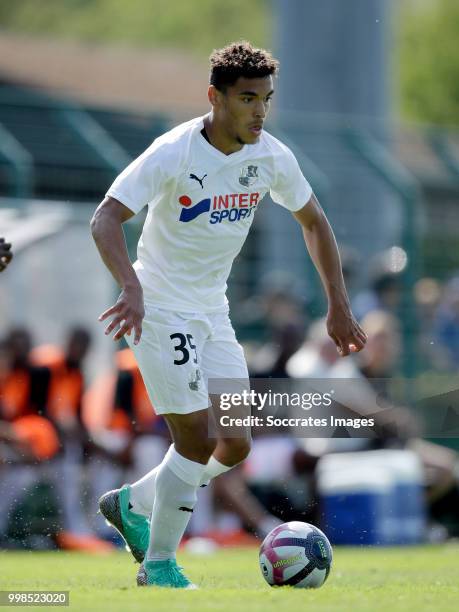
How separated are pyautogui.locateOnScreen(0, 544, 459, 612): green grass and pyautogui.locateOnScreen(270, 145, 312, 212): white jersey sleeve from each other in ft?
7.01

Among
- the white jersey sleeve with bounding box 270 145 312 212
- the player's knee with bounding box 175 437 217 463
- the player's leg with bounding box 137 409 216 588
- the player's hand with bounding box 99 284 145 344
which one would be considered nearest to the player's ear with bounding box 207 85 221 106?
the white jersey sleeve with bounding box 270 145 312 212

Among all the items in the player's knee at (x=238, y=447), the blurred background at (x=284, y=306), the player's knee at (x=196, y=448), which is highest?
the player's knee at (x=196, y=448)

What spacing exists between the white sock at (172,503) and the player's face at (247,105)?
1718 mm

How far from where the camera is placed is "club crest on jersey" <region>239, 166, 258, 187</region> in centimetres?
770

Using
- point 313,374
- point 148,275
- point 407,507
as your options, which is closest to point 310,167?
point 313,374

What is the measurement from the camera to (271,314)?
1348 centimetres

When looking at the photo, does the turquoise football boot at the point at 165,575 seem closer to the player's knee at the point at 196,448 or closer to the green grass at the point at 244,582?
the green grass at the point at 244,582

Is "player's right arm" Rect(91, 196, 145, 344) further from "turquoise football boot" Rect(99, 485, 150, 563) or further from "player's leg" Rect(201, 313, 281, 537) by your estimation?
"turquoise football boot" Rect(99, 485, 150, 563)

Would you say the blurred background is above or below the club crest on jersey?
below

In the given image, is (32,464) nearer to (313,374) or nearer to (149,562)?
(313,374)

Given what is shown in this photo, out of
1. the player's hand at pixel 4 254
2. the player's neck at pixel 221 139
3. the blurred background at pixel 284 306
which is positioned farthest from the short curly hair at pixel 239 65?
the blurred background at pixel 284 306

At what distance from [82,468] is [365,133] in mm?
5670

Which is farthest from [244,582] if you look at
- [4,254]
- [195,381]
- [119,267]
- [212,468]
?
[4,254]

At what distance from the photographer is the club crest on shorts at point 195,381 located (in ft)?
24.6
